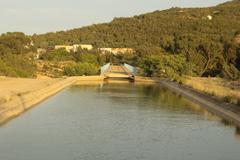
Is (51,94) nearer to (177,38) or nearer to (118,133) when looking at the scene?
(118,133)

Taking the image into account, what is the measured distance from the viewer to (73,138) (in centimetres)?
1272

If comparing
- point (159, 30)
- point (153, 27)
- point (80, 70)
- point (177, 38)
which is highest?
point (153, 27)

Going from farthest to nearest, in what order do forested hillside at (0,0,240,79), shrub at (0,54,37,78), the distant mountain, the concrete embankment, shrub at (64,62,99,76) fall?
the distant mountain
shrub at (64,62,99,76)
forested hillside at (0,0,240,79)
shrub at (0,54,37,78)
the concrete embankment

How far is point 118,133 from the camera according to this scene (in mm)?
13773

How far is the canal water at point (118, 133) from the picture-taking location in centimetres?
1089

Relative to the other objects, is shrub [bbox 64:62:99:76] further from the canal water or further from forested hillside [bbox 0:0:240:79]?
the canal water

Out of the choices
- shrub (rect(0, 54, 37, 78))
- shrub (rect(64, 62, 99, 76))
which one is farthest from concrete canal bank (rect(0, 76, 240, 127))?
shrub (rect(64, 62, 99, 76))

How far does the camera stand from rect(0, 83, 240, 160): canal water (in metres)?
10.9

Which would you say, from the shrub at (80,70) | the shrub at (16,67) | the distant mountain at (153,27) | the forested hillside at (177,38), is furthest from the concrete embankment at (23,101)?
the distant mountain at (153,27)

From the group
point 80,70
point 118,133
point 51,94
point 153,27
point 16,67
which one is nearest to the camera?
point 118,133

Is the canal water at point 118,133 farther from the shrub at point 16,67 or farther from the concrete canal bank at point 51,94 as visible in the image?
the shrub at point 16,67

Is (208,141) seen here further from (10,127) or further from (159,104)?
(159,104)

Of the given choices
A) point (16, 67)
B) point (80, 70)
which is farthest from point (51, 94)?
point (80, 70)

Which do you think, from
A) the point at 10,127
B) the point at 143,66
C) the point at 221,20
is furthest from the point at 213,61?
the point at 221,20
